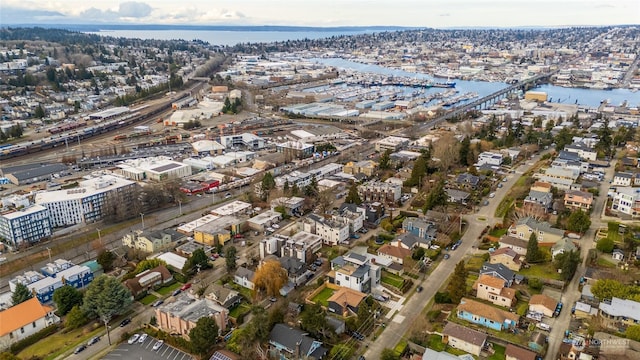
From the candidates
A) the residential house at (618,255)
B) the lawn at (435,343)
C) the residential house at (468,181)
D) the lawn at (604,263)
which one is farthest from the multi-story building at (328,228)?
the residential house at (618,255)

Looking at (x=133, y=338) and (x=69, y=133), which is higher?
(x=133, y=338)

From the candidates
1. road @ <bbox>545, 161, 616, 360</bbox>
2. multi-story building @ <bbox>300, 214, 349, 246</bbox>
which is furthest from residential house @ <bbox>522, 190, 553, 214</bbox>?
multi-story building @ <bbox>300, 214, 349, 246</bbox>

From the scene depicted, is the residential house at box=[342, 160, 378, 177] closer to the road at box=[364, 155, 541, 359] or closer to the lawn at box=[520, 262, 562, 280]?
the road at box=[364, 155, 541, 359]

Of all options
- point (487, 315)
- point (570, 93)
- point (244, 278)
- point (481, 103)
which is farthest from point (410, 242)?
point (570, 93)

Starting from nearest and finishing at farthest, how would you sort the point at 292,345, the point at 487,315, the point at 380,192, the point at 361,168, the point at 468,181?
the point at 292,345
the point at 487,315
the point at 380,192
the point at 468,181
the point at 361,168

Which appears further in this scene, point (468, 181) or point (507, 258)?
point (468, 181)

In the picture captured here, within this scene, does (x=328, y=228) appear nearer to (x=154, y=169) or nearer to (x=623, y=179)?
(x=154, y=169)
